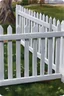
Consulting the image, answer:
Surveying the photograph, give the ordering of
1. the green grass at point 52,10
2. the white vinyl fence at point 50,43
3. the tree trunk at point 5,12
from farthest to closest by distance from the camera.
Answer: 1. the tree trunk at point 5,12
2. the green grass at point 52,10
3. the white vinyl fence at point 50,43

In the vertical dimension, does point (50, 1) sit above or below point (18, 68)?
above

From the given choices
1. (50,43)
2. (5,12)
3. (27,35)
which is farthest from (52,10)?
(27,35)

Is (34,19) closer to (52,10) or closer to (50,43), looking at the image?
(52,10)

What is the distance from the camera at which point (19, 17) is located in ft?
13.7

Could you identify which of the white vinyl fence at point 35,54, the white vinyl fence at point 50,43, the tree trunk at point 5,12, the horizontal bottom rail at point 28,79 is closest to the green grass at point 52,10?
the white vinyl fence at point 50,43

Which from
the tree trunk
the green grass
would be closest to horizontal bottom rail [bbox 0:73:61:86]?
the green grass

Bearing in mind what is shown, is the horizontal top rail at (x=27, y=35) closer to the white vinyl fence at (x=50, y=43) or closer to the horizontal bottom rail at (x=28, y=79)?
the white vinyl fence at (x=50, y=43)

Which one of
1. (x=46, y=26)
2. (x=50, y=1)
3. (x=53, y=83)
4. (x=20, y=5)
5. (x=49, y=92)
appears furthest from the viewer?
(x=20, y=5)

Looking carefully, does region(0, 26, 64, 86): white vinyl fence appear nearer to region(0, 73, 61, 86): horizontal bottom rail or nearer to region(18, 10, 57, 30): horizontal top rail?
region(0, 73, 61, 86): horizontal bottom rail

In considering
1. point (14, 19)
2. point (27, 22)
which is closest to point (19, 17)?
point (14, 19)

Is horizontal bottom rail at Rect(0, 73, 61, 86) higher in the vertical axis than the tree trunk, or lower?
lower

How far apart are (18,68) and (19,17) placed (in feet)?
5.00

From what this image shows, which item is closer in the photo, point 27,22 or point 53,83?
point 53,83

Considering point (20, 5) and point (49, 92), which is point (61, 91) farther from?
point (20, 5)
